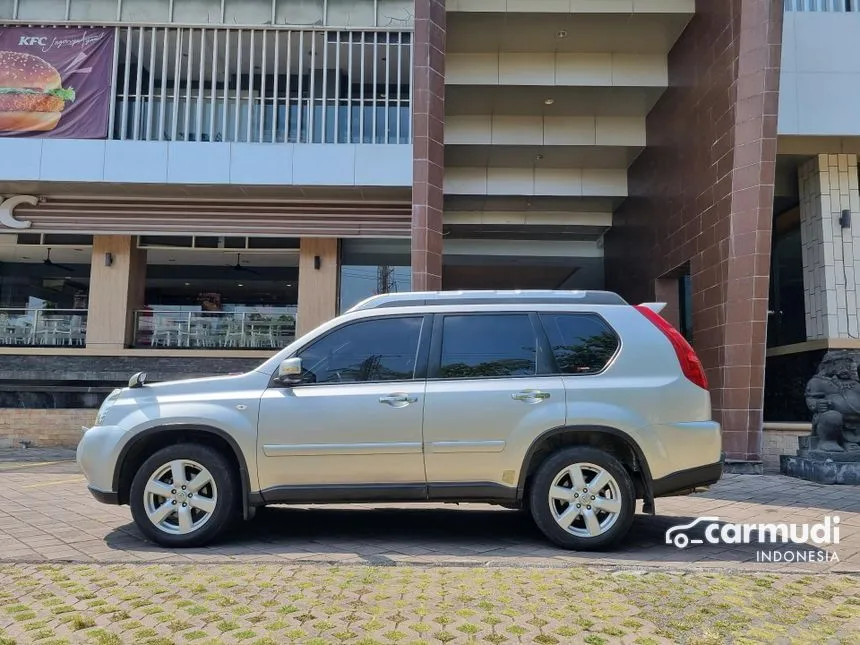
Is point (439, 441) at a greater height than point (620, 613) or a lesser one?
greater

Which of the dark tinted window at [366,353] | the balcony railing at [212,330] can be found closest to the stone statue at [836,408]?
the dark tinted window at [366,353]

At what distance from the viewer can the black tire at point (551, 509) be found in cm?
448

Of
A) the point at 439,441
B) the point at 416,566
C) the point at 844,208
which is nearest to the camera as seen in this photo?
the point at 416,566

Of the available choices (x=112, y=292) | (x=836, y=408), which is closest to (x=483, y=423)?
(x=836, y=408)

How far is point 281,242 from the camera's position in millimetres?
14273

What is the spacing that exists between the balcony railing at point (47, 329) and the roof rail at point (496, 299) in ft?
36.8

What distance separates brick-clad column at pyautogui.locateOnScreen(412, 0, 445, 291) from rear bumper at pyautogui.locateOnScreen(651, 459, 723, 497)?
635cm

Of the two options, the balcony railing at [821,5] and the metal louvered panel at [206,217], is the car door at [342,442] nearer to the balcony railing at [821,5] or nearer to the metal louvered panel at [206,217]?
the metal louvered panel at [206,217]

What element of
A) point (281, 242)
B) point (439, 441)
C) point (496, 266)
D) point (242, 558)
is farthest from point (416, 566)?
point (496, 266)

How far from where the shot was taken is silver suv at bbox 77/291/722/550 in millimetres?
4543

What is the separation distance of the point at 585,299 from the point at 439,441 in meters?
1.56

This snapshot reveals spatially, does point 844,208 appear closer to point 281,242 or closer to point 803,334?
point 803,334

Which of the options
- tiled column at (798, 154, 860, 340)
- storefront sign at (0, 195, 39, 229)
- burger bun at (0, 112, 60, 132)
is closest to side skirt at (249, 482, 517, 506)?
tiled column at (798, 154, 860, 340)

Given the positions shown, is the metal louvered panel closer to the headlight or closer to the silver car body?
the headlight
